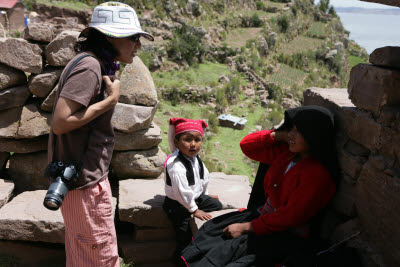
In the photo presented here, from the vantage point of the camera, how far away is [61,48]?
355 cm

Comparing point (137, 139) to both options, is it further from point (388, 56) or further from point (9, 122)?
point (388, 56)

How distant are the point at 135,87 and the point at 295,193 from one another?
2.18m

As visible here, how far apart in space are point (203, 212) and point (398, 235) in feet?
4.90

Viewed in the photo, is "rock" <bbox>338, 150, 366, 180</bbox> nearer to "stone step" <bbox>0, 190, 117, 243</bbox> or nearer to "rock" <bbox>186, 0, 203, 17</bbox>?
"stone step" <bbox>0, 190, 117, 243</bbox>

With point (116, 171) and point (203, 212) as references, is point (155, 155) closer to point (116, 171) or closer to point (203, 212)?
point (116, 171)

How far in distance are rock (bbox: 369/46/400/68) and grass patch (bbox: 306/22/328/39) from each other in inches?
1278

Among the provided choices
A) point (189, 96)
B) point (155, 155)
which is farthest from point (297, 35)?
point (155, 155)

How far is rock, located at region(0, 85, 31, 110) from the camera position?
3605mm

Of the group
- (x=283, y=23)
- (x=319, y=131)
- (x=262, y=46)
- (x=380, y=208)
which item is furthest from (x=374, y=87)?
(x=283, y=23)

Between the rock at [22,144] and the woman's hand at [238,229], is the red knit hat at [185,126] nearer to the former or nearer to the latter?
the woman's hand at [238,229]

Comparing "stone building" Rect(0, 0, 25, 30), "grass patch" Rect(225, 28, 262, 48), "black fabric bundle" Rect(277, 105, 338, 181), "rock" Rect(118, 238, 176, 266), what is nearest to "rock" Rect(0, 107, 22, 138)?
"rock" Rect(118, 238, 176, 266)

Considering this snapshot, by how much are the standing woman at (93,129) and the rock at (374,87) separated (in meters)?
1.36

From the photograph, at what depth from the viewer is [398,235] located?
1.94 meters

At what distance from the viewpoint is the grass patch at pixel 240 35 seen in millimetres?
23562
